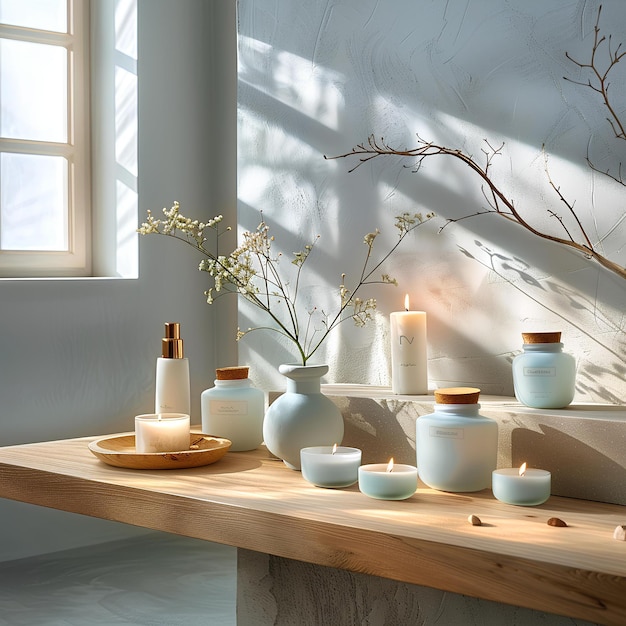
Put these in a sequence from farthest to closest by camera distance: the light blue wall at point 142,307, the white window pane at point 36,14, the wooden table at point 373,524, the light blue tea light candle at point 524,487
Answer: the white window pane at point 36,14 < the light blue wall at point 142,307 < the light blue tea light candle at point 524,487 < the wooden table at point 373,524

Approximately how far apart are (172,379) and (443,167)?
68 centimetres

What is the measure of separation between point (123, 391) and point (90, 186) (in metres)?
0.61

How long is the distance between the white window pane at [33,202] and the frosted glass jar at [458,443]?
160 centimetres

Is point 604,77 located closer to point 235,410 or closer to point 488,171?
point 488,171

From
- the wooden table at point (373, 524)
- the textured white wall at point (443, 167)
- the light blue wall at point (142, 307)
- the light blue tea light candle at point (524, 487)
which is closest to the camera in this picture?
the wooden table at point (373, 524)

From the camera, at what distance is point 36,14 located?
8.64ft

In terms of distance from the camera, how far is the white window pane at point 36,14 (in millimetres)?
2568

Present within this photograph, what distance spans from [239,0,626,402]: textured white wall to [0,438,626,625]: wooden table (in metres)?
0.36

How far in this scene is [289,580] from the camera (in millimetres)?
1583

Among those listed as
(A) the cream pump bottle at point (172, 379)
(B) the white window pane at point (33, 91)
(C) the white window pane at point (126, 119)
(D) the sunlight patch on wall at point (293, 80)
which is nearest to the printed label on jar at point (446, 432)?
(A) the cream pump bottle at point (172, 379)

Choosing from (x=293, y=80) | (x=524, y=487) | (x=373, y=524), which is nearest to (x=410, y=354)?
(x=524, y=487)

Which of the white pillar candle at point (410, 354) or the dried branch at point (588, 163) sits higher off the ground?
the dried branch at point (588, 163)

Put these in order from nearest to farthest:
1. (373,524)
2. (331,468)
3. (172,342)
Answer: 1. (373,524)
2. (331,468)
3. (172,342)

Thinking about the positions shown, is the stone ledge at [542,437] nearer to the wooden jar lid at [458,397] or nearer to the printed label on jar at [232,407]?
the wooden jar lid at [458,397]
